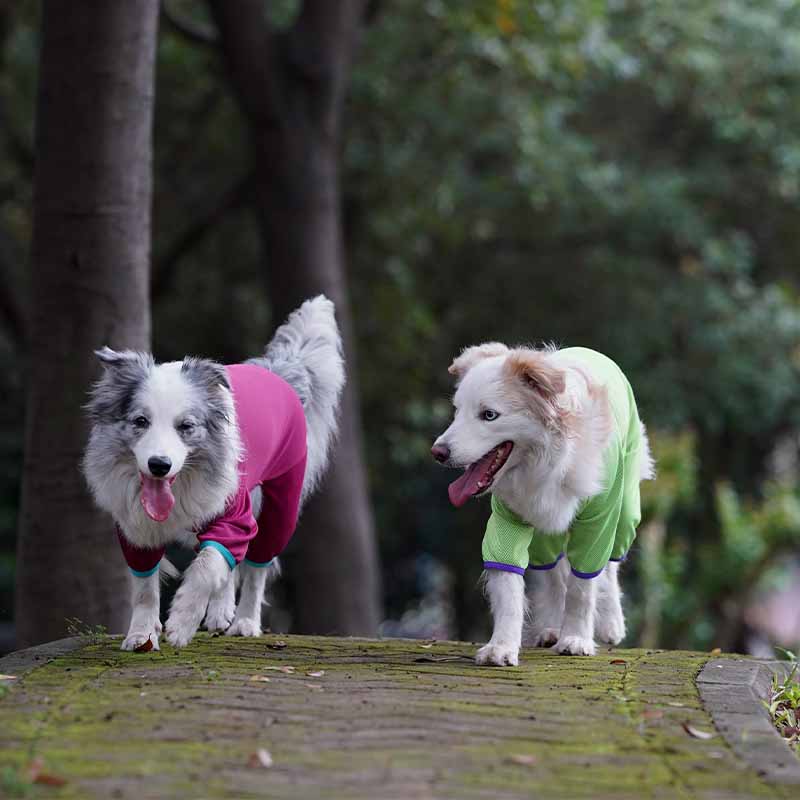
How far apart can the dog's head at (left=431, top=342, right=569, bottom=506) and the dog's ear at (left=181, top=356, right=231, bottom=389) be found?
1023 mm

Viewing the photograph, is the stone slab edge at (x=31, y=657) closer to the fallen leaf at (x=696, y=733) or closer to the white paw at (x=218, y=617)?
the white paw at (x=218, y=617)

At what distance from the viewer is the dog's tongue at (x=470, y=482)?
19.7 feet

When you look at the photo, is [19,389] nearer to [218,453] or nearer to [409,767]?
[218,453]

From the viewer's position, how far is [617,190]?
1623 cm

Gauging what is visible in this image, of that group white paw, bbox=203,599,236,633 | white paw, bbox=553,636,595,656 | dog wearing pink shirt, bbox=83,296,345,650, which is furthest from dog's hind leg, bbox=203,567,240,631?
white paw, bbox=553,636,595,656

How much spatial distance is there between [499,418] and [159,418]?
58.3 inches

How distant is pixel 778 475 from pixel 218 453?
16165mm

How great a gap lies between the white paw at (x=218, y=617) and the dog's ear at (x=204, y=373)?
143cm

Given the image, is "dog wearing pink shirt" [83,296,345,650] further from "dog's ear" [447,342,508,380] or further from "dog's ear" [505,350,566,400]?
"dog's ear" [505,350,566,400]

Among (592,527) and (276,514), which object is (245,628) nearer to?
(276,514)

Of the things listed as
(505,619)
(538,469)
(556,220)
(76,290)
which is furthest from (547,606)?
(556,220)

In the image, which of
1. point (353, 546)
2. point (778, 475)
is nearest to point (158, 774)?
point (353, 546)

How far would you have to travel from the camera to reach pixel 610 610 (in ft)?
23.1

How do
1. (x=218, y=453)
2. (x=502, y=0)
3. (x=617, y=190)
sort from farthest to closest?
(x=617, y=190) < (x=502, y=0) < (x=218, y=453)
